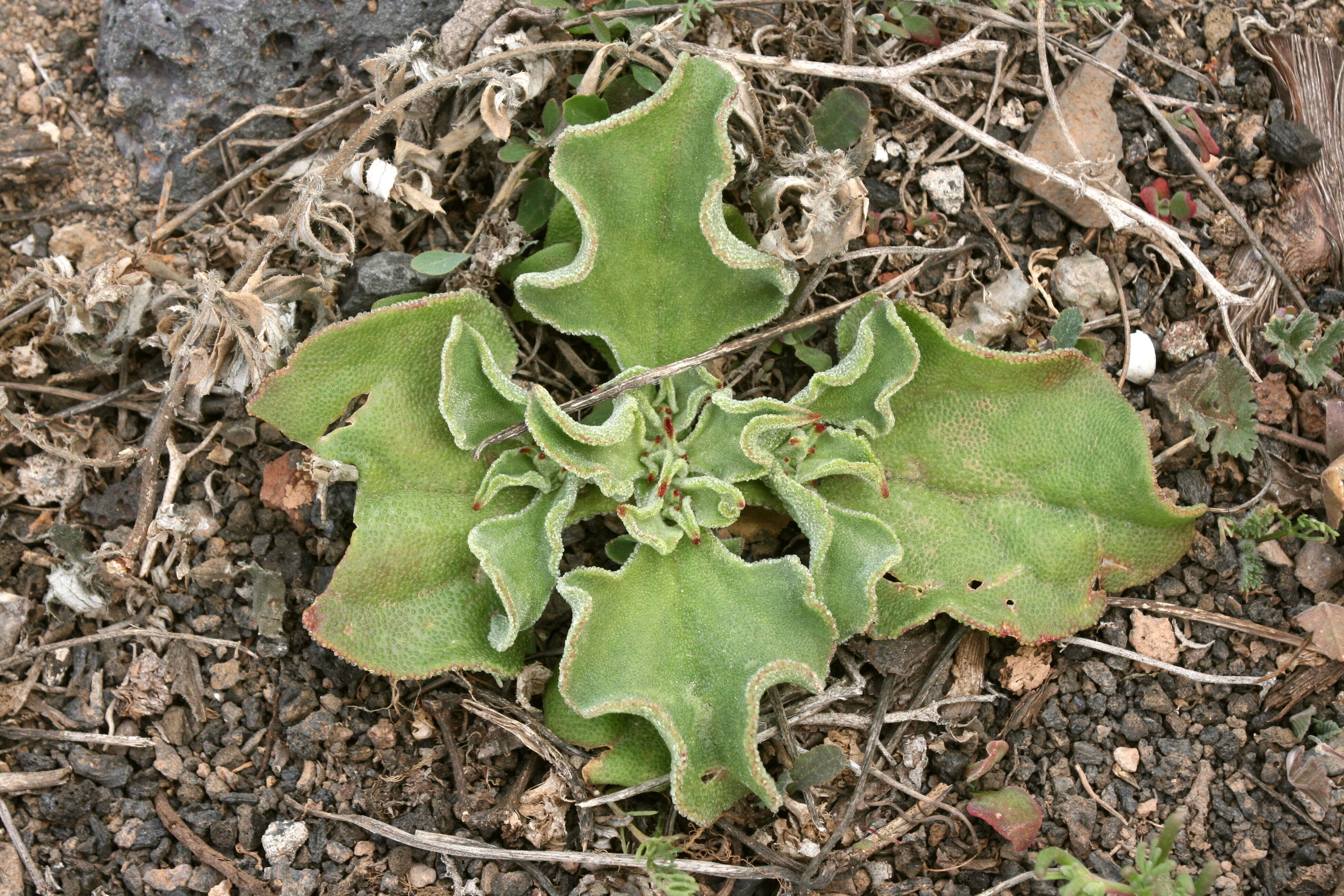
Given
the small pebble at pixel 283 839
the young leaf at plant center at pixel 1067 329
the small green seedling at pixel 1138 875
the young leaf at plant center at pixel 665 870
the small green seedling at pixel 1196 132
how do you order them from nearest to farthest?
the small green seedling at pixel 1138 875 → the young leaf at plant center at pixel 665 870 → the small pebble at pixel 283 839 → the young leaf at plant center at pixel 1067 329 → the small green seedling at pixel 1196 132

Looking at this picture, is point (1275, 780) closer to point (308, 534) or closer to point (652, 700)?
point (652, 700)

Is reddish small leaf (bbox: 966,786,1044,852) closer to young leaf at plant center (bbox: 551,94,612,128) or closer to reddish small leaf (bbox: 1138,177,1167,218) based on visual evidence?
reddish small leaf (bbox: 1138,177,1167,218)

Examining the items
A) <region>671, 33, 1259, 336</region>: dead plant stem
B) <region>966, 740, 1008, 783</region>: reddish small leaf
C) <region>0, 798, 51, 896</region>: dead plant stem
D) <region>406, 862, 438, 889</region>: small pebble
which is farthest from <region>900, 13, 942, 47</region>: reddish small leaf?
<region>0, 798, 51, 896</region>: dead plant stem

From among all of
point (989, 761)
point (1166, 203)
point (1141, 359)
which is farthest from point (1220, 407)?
point (989, 761)

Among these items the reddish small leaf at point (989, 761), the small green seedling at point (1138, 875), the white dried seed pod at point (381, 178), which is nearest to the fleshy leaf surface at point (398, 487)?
the white dried seed pod at point (381, 178)

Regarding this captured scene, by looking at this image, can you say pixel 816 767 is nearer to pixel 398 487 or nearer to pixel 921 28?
pixel 398 487

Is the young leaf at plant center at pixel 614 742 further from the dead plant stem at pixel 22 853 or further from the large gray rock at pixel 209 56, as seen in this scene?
the large gray rock at pixel 209 56
